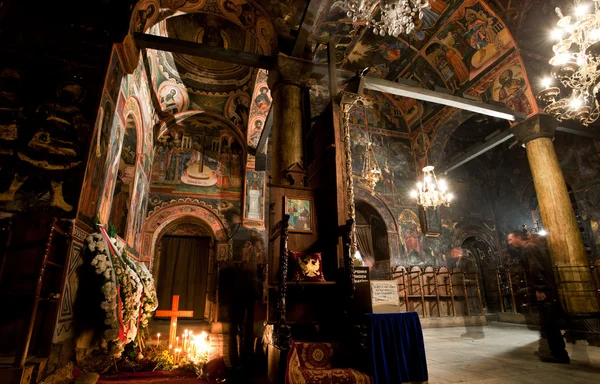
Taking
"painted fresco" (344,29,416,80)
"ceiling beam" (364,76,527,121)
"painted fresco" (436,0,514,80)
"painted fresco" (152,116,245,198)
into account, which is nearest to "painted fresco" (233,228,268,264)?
"painted fresco" (152,116,245,198)

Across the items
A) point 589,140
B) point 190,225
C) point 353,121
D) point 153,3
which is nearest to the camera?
point 153,3

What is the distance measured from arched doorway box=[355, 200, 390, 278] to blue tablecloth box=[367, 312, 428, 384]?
8004 millimetres

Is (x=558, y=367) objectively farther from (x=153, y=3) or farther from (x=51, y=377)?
(x=153, y=3)

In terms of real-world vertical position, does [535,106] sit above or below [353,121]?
below

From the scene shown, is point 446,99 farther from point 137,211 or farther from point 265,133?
point 137,211

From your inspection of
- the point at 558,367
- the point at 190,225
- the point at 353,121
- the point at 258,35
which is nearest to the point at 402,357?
the point at 558,367

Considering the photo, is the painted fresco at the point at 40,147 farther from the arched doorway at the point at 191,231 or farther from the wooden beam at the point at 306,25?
the arched doorway at the point at 191,231

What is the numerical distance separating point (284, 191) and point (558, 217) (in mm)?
7260

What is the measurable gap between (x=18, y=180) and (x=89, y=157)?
0.83 meters

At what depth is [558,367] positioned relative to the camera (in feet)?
14.3

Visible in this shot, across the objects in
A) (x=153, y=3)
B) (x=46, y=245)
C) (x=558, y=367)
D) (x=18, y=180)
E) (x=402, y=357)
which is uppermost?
(x=153, y=3)

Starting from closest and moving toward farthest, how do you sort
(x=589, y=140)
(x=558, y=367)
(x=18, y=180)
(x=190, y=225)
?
(x=18, y=180)
(x=558, y=367)
(x=190, y=225)
(x=589, y=140)

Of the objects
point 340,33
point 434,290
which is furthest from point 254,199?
point 434,290

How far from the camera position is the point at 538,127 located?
827 centimetres
